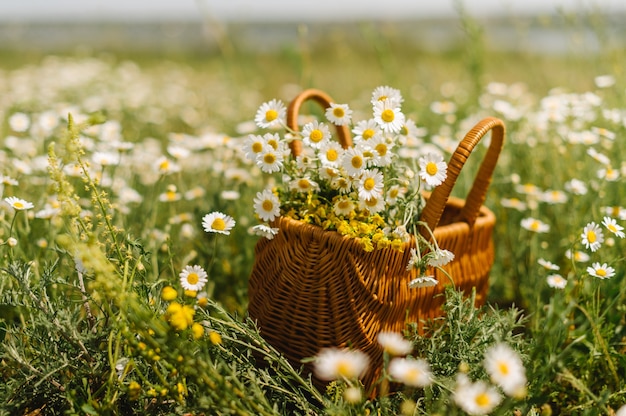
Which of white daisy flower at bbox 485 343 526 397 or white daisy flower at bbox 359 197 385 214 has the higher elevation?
white daisy flower at bbox 359 197 385 214

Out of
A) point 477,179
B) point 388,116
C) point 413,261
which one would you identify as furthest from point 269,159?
point 477,179

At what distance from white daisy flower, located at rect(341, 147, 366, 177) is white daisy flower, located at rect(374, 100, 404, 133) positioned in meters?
0.09

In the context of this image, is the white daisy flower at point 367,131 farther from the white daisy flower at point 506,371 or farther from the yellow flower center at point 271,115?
the white daisy flower at point 506,371

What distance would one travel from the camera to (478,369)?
1275 mm

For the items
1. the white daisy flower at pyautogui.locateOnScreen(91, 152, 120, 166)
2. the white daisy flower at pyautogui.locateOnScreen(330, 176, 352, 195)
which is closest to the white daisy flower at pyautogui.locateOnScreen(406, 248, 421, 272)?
the white daisy flower at pyautogui.locateOnScreen(330, 176, 352, 195)

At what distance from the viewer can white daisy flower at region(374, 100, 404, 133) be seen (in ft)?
4.78

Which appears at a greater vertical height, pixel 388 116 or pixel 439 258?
pixel 388 116

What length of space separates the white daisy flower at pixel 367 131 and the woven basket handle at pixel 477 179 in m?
0.20

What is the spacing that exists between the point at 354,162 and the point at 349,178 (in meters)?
0.06

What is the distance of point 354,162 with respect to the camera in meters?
1.43

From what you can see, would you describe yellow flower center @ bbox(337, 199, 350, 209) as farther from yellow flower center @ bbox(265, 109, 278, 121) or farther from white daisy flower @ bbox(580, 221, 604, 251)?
white daisy flower @ bbox(580, 221, 604, 251)

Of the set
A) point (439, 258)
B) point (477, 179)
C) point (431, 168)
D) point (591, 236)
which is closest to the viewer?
point (439, 258)

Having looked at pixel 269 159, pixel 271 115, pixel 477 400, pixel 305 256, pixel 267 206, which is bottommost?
pixel 477 400

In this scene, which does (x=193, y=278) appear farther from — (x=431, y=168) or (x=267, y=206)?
(x=431, y=168)
